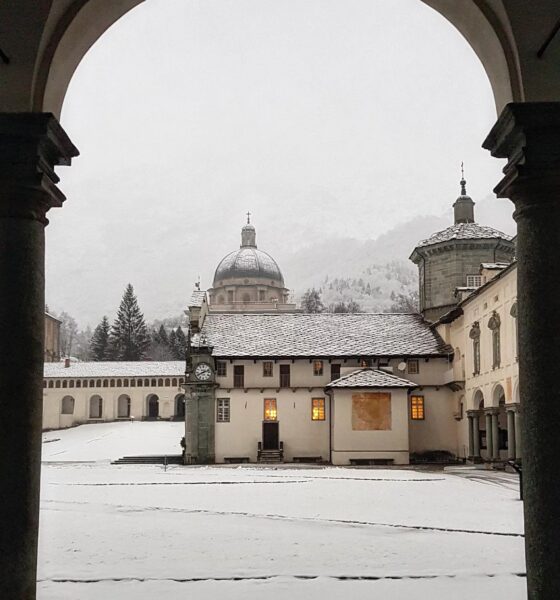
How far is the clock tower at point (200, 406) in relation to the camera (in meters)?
41.9

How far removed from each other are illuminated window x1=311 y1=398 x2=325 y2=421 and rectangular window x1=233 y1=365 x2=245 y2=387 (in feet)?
12.7

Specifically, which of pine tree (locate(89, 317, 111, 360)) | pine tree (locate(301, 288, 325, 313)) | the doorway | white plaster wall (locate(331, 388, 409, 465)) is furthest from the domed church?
pine tree (locate(301, 288, 325, 313))

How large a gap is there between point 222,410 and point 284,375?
375cm

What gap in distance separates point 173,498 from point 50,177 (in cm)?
1577

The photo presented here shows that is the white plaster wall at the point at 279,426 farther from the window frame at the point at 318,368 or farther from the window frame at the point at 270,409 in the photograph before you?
the window frame at the point at 318,368

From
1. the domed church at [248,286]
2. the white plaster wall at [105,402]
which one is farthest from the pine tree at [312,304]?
the white plaster wall at [105,402]

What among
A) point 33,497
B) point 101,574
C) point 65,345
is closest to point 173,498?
point 101,574

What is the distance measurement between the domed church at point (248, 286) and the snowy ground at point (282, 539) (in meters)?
59.6

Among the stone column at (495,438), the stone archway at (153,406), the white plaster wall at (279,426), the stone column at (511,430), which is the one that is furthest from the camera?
the stone archway at (153,406)

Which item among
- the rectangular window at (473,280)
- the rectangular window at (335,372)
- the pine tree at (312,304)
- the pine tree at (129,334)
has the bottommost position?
the rectangular window at (335,372)

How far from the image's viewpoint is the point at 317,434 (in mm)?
42438

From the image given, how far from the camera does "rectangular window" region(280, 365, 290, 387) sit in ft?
142

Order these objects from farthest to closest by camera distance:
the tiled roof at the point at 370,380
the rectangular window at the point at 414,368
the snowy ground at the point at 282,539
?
1. the rectangular window at the point at 414,368
2. the tiled roof at the point at 370,380
3. the snowy ground at the point at 282,539

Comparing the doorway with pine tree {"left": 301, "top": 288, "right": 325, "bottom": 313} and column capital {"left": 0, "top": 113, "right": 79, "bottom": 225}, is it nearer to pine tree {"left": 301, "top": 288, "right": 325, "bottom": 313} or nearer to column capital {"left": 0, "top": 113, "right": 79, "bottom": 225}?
column capital {"left": 0, "top": 113, "right": 79, "bottom": 225}
